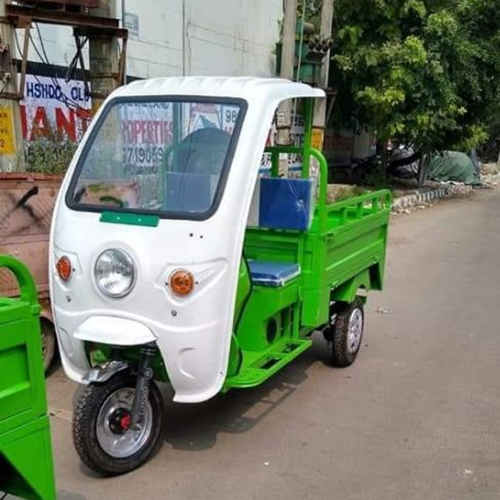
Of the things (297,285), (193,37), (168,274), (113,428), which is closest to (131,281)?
(168,274)

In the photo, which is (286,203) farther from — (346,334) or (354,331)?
(354,331)

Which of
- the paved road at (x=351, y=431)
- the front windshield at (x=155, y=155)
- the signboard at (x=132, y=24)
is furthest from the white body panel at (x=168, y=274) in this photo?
the signboard at (x=132, y=24)

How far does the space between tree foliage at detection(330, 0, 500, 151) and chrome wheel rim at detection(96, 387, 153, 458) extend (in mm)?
11172

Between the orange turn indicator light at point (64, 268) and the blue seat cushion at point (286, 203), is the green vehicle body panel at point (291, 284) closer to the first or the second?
the blue seat cushion at point (286, 203)

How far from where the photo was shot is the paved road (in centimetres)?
341

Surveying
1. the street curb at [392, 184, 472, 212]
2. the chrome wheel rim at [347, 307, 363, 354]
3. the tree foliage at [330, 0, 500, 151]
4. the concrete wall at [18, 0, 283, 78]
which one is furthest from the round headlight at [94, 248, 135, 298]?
the street curb at [392, 184, 472, 212]

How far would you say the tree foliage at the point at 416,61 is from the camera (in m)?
13.6

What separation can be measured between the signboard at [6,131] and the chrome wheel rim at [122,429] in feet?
9.15

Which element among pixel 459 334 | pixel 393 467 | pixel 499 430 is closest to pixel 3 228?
pixel 393 467

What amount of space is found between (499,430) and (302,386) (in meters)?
1.32

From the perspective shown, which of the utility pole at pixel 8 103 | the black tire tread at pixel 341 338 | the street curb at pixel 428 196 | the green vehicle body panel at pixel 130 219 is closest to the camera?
the green vehicle body panel at pixel 130 219

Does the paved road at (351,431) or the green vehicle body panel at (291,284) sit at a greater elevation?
the green vehicle body panel at (291,284)

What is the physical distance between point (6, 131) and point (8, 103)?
8.8 inches

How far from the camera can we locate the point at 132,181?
367 centimetres
